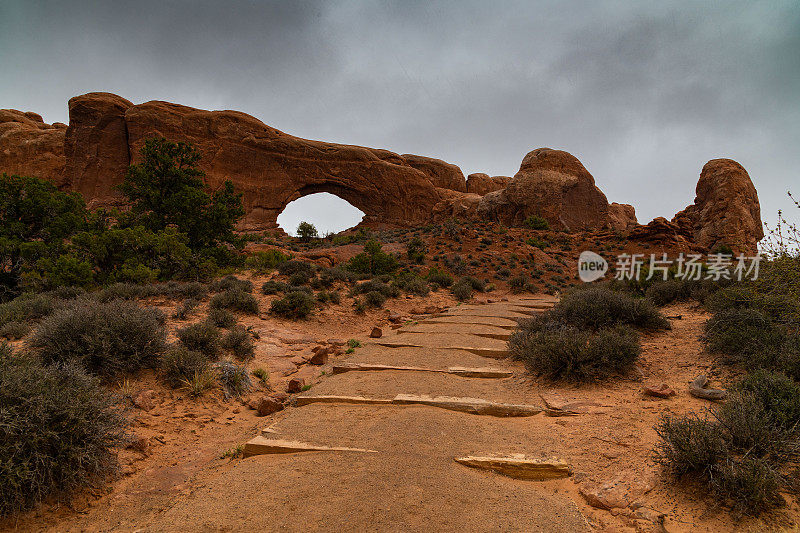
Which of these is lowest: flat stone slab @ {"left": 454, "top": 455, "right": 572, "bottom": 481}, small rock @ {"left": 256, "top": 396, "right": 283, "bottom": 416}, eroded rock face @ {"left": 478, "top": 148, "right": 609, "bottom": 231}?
small rock @ {"left": 256, "top": 396, "right": 283, "bottom": 416}

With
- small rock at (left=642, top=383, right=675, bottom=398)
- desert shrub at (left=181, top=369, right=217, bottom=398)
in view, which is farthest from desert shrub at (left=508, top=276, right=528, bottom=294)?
desert shrub at (left=181, top=369, right=217, bottom=398)

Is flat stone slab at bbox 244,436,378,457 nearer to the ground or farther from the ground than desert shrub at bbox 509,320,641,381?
nearer to the ground

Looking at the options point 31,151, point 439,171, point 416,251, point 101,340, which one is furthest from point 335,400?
point 439,171

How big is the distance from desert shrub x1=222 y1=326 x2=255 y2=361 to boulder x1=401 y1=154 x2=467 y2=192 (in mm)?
53106

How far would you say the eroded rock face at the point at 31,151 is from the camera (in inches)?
1443

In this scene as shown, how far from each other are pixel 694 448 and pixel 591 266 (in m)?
28.0

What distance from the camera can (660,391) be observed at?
418cm

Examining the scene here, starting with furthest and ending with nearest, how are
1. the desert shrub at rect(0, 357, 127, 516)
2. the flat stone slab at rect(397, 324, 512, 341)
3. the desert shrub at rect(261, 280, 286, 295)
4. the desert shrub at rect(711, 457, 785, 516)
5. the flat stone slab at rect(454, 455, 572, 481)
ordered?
the desert shrub at rect(261, 280, 286, 295), the flat stone slab at rect(397, 324, 512, 341), the flat stone slab at rect(454, 455, 572, 481), the desert shrub at rect(0, 357, 127, 516), the desert shrub at rect(711, 457, 785, 516)

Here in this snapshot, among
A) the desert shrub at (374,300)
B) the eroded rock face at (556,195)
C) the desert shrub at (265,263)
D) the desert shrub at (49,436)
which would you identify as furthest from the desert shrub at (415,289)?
the eroded rock face at (556,195)

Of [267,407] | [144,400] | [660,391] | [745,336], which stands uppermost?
[745,336]

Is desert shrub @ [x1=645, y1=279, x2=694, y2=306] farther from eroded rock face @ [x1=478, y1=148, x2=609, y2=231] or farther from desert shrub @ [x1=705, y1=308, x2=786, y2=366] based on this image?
eroded rock face @ [x1=478, y1=148, x2=609, y2=231]

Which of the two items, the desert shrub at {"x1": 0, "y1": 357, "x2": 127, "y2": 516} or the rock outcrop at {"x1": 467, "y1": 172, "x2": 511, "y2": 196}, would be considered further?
Answer: the rock outcrop at {"x1": 467, "y1": 172, "x2": 511, "y2": 196}

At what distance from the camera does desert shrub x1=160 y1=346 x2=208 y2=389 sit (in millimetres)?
4910

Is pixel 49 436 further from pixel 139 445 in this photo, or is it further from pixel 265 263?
pixel 265 263
